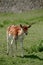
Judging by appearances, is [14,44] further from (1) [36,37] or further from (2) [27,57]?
(1) [36,37]

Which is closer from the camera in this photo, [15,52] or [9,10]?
[15,52]

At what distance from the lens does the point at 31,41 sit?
15477mm

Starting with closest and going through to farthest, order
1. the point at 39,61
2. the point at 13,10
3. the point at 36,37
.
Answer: the point at 39,61, the point at 36,37, the point at 13,10

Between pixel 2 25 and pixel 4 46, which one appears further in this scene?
pixel 2 25

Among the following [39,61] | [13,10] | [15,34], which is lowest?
[39,61]

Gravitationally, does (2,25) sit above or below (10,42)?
above

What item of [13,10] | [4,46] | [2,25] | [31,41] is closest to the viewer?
[4,46]

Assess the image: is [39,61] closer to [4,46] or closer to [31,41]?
[4,46]

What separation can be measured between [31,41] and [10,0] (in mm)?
24506

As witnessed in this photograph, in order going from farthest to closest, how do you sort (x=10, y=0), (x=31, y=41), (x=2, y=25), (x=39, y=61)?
(x=10, y=0)
(x=2, y=25)
(x=31, y=41)
(x=39, y=61)

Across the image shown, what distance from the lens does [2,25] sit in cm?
2323

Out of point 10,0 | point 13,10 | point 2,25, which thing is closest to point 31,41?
point 2,25

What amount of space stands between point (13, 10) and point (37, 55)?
81.7 feet

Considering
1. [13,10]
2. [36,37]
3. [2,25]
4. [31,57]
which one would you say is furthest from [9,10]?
[31,57]
